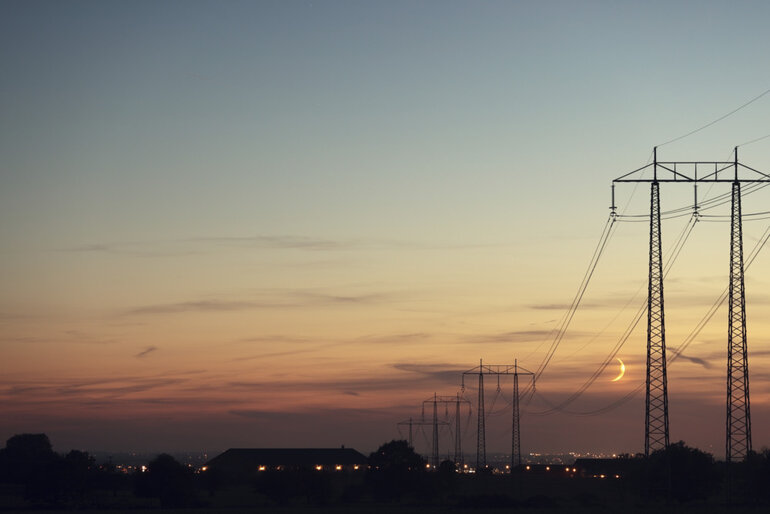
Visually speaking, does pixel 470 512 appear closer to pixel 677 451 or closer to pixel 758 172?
pixel 677 451

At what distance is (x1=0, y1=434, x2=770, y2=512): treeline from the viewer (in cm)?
12331

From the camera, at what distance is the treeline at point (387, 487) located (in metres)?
123

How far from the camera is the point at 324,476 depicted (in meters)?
157

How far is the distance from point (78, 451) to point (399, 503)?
166ft

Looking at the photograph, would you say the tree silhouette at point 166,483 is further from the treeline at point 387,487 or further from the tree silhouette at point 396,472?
the tree silhouette at point 396,472

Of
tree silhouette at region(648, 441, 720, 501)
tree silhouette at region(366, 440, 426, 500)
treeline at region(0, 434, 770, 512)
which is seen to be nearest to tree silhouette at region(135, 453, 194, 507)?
treeline at region(0, 434, 770, 512)

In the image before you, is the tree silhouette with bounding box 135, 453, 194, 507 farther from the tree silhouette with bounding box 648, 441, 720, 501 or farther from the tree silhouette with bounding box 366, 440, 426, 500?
the tree silhouette with bounding box 648, 441, 720, 501

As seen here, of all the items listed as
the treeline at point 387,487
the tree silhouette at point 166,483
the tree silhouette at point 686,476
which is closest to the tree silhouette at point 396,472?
the treeline at point 387,487

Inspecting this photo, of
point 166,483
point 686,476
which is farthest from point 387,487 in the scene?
point 686,476

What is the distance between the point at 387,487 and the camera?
152375 millimetres

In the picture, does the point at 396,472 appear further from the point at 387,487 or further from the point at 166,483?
the point at 166,483

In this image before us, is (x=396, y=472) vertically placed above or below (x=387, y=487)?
above

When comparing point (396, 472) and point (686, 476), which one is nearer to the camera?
point (686, 476)

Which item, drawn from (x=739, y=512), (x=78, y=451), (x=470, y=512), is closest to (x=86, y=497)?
(x=78, y=451)
